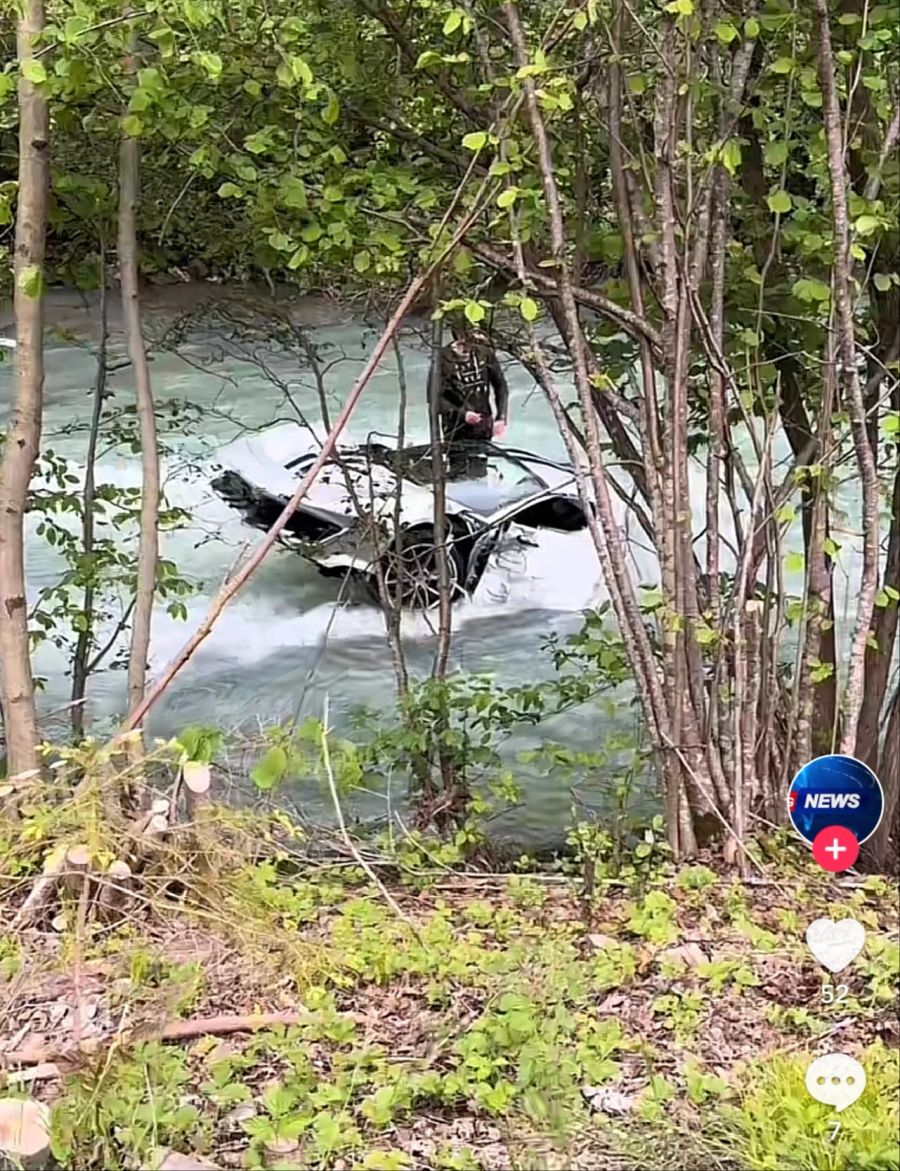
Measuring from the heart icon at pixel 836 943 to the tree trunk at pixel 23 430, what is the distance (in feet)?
5.02

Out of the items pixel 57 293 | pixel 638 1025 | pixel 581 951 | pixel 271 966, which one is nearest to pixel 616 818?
pixel 581 951

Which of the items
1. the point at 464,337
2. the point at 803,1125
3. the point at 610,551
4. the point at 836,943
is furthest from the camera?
the point at 464,337

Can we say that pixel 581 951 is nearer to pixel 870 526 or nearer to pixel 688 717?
pixel 688 717

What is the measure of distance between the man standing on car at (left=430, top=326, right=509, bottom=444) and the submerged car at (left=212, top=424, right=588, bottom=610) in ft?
0.21

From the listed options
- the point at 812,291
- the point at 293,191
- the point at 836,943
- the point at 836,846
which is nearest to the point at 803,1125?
the point at 836,943

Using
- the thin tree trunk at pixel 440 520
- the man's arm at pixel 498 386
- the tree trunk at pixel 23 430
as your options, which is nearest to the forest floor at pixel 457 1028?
the tree trunk at pixel 23 430

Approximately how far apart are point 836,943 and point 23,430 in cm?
177

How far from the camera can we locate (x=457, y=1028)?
1.78 metres

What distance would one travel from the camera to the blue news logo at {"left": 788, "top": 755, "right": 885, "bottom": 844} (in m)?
1.79

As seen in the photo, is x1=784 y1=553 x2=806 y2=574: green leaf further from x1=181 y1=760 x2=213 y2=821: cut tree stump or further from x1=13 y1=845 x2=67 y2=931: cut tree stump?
x1=13 y1=845 x2=67 y2=931: cut tree stump

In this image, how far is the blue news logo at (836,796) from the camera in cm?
179

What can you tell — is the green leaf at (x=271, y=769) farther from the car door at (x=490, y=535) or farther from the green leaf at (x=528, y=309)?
the car door at (x=490, y=535)

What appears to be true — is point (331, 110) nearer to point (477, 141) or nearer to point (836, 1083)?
point (477, 141)

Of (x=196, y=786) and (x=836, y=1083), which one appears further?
(x=196, y=786)
